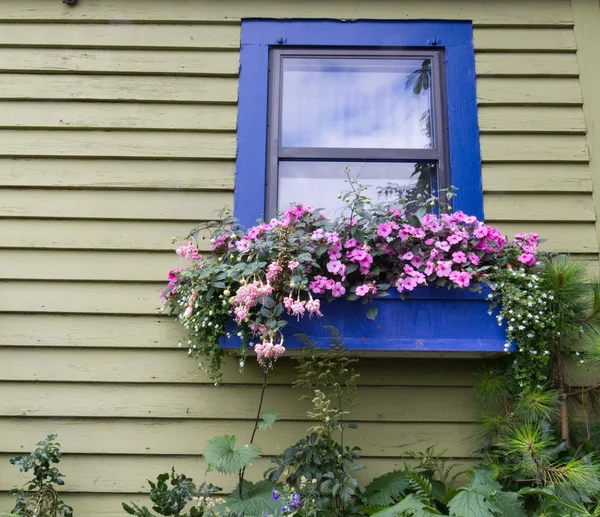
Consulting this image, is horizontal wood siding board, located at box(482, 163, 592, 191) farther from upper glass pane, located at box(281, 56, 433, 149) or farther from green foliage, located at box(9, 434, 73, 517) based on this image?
green foliage, located at box(9, 434, 73, 517)

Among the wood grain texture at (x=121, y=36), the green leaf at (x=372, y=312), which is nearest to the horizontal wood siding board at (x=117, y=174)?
the wood grain texture at (x=121, y=36)

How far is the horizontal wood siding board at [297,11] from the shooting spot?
2.71 meters

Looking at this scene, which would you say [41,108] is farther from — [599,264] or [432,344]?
[599,264]

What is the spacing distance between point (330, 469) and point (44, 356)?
129 cm

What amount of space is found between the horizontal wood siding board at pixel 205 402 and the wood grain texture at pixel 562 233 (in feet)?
2.38

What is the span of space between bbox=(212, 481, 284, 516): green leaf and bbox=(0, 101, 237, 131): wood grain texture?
1539 mm

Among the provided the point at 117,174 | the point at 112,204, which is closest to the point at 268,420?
the point at 112,204

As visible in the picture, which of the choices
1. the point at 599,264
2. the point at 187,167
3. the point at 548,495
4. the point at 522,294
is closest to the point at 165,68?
the point at 187,167

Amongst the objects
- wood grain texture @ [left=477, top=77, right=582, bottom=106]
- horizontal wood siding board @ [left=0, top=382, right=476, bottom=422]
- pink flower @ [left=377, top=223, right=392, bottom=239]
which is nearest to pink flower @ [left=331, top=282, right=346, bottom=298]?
pink flower @ [left=377, top=223, right=392, bottom=239]

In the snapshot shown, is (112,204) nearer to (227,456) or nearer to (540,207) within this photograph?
(227,456)

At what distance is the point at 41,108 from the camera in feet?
8.57

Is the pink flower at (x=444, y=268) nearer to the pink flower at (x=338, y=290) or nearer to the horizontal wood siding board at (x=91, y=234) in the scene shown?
the pink flower at (x=338, y=290)

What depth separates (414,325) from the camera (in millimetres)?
2133

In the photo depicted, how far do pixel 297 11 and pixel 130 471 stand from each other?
7.27 ft
